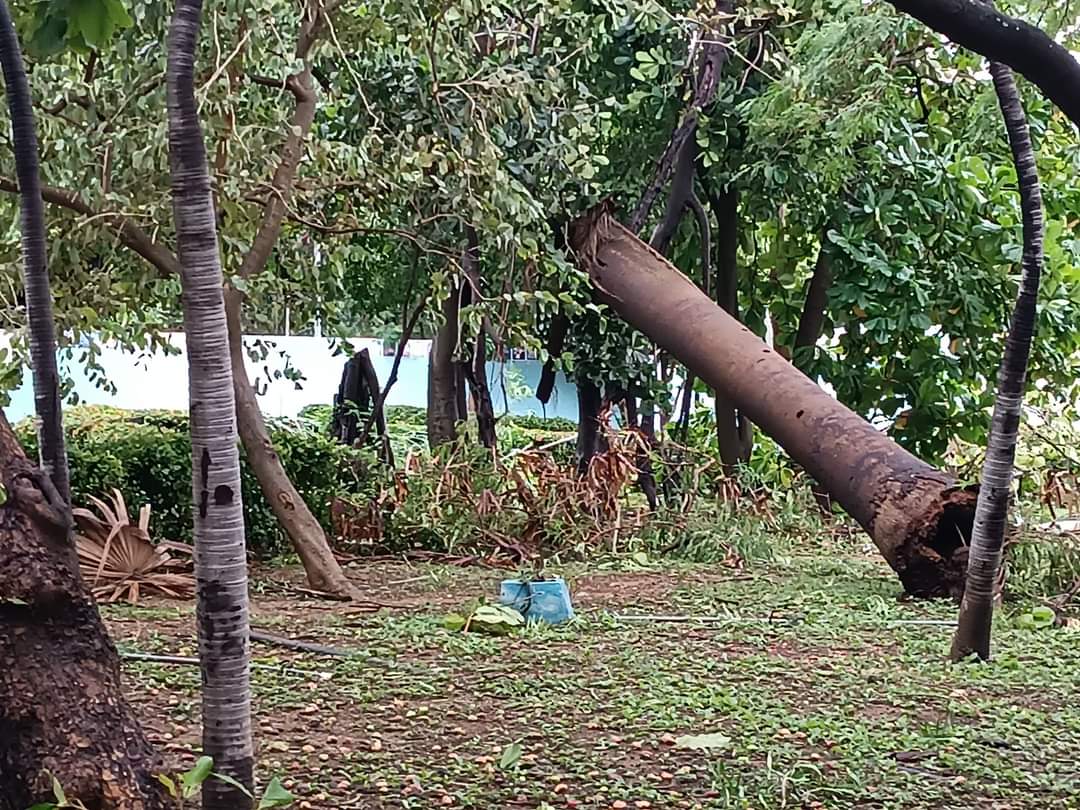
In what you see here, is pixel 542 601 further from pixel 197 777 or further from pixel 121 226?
pixel 197 777

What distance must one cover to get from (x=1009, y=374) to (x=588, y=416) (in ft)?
17.7

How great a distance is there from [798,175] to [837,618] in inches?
170

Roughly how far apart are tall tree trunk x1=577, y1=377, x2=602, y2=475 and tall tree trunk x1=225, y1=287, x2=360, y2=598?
3375 mm

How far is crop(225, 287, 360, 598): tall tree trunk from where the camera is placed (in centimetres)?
579

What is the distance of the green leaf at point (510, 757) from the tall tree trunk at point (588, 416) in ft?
19.7

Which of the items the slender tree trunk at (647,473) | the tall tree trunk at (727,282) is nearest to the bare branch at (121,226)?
the slender tree trunk at (647,473)

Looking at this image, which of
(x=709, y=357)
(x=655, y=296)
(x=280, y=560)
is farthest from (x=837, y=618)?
(x=280, y=560)

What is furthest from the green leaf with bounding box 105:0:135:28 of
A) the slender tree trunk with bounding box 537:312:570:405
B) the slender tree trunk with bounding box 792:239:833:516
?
the slender tree trunk with bounding box 792:239:833:516

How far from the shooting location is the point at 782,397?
21.9 ft

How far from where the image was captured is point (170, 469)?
7.29 metres

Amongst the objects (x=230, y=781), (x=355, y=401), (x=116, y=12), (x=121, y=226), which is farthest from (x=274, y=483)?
(x=355, y=401)

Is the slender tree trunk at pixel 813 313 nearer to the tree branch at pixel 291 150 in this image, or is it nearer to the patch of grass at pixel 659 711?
the patch of grass at pixel 659 711

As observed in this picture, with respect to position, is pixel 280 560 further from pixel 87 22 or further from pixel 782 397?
pixel 87 22

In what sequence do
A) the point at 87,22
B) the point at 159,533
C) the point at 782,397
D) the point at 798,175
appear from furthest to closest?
the point at 798,175 → the point at 159,533 → the point at 782,397 → the point at 87,22
